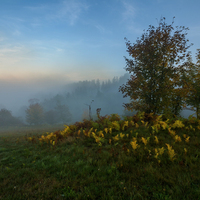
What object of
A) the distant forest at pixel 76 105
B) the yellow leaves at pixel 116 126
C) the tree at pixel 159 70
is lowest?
the distant forest at pixel 76 105

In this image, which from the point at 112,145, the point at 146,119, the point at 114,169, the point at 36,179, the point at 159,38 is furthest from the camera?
the point at 159,38

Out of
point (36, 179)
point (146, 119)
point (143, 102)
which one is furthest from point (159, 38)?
point (36, 179)

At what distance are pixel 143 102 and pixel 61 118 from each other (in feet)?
156

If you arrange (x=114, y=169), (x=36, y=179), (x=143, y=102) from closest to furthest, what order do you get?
(x=36, y=179)
(x=114, y=169)
(x=143, y=102)

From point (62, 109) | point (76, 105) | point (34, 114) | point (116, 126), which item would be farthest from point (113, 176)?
point (76, 105)

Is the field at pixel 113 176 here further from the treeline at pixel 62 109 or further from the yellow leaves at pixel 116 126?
the treeline at pixel 62 109

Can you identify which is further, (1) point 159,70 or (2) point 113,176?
(1) point 159,70

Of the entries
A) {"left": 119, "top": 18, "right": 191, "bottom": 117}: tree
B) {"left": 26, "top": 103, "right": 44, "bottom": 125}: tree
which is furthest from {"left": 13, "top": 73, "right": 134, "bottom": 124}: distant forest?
{"left": 119, "top": 18, "right": 191, "bottom": 117}: tree

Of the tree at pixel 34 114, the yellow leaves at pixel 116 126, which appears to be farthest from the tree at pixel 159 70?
the tree at pixel 34 114

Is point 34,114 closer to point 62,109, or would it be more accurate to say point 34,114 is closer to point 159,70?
point 62,109

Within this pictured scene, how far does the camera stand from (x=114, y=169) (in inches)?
127

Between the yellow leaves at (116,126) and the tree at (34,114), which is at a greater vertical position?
the yellow leaves at (116,126)

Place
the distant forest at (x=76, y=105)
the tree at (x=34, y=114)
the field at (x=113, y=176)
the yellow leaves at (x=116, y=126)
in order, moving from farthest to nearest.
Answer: the distant forest at (x=76, y=105) < the tree at (x=34, y=114) < the yellow leaves at (x=116, y=126) < the field at (x=113, y=176)

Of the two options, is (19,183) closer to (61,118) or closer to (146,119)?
(146,119)
